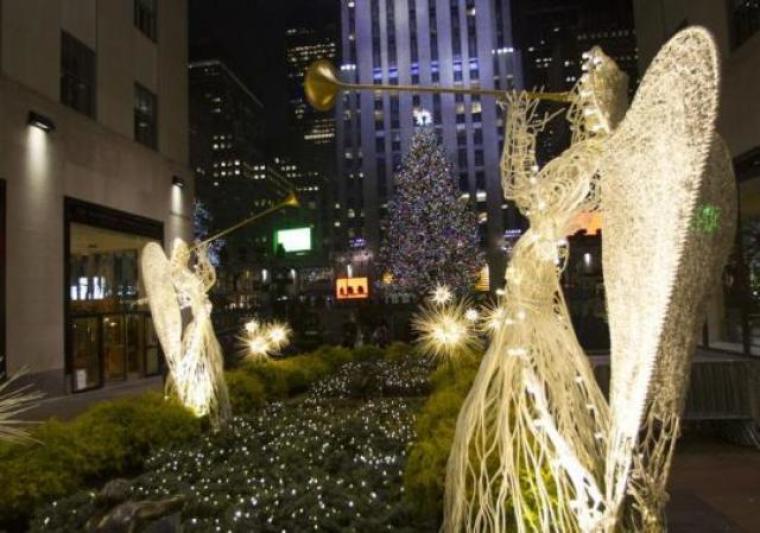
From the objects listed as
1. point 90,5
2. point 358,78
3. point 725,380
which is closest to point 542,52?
point 358,78

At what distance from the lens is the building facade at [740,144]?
475 inches

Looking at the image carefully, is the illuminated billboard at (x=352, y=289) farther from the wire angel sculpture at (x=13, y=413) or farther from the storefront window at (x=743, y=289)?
the wire angel sculpture at (x=13, y=413)

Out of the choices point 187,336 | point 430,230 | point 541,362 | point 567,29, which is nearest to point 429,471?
point 541,362

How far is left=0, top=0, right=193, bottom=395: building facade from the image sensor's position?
1309cm

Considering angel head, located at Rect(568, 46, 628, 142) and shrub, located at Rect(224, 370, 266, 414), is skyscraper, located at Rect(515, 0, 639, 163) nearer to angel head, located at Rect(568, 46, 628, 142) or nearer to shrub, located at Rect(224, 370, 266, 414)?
shrub, located at Rect(224, 370, 266, 414)

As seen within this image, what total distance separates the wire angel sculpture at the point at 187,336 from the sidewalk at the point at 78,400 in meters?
3.54

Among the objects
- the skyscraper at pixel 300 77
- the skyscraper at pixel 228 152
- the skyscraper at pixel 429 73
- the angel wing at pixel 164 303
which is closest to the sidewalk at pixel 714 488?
the angel wing at pixel 164 303

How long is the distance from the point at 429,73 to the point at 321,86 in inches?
2877

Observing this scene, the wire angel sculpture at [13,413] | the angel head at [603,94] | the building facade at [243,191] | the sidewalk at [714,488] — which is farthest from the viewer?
the building facade at [243,191]

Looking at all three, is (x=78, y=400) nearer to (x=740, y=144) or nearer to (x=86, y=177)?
(x=86, y=177)

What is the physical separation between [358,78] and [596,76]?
7347 centimetres

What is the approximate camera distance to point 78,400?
1387 cm

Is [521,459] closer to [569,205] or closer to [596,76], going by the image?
[569,205]

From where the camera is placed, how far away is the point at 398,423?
8.54 metres
